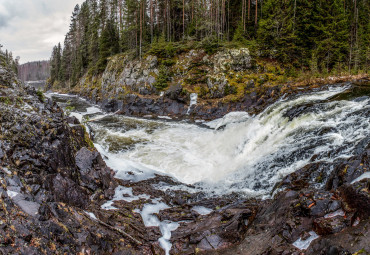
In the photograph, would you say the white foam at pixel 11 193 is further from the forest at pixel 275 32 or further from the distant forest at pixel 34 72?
the distant forest at pixel 34 72

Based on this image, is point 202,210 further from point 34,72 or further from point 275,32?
point 34,72

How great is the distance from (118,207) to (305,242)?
473 centimetres

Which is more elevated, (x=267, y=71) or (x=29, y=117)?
(x=267, y=71)

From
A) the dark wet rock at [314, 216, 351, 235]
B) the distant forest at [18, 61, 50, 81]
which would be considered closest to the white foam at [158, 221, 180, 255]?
the dark wet rock at [314, 216, 351, 235]

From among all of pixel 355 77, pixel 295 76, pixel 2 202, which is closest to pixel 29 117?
pixel 2 202

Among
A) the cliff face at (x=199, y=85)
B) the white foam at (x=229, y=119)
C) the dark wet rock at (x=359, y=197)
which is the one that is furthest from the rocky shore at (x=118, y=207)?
the cliff face at (x=199, y=85)

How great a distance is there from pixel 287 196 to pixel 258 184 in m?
2.82

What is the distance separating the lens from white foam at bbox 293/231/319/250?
13.3ft

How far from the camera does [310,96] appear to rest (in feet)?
45.1

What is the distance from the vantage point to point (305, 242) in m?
4.12

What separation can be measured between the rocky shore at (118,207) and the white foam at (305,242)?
0.02m

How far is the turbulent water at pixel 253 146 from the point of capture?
8.12 meters

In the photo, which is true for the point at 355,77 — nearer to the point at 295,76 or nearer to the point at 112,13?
the point at 295,76

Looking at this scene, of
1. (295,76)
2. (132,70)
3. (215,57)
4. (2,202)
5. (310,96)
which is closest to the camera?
(2,202)
